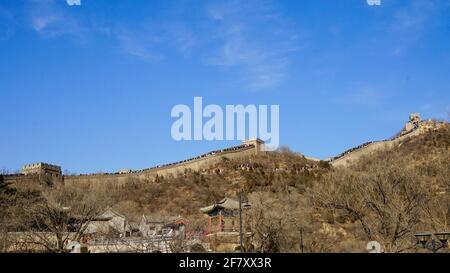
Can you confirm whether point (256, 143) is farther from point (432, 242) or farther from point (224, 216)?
point (432, 242)

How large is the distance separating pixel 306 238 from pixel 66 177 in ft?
125

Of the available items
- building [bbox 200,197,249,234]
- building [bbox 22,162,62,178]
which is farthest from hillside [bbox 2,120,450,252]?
building [bbox 22,162,62,178]

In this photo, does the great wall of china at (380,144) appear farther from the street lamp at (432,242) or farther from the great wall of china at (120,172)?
the street lamp at (432,242)

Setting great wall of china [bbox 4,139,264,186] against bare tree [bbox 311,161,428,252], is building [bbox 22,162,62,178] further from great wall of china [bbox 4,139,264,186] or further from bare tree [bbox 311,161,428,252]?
bare tree [bbox 311,161,428,252]

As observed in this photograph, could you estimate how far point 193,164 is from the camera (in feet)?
203

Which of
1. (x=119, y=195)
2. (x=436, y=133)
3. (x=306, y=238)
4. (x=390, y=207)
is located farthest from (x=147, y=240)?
(x=436, y=133)

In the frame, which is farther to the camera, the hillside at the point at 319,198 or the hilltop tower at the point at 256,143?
the hilltop tower at the point at 256,143

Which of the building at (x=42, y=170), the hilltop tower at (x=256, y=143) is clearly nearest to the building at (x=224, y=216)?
the building at (x=42, y=170)

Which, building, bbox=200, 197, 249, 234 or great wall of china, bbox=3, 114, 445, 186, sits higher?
great wall of china, bbox=3, 114, 445, 186

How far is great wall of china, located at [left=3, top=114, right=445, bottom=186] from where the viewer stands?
55459 mm

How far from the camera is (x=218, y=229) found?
29.2 metres

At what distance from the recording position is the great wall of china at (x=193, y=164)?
55459mm

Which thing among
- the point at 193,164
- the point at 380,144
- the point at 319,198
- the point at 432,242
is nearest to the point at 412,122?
the point at 380,144
